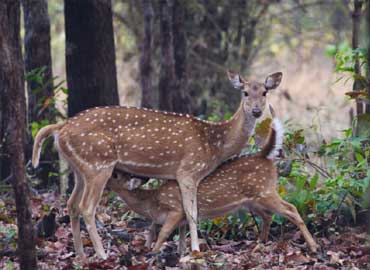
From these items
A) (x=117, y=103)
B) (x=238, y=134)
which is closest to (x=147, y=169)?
(x=238, y=134)

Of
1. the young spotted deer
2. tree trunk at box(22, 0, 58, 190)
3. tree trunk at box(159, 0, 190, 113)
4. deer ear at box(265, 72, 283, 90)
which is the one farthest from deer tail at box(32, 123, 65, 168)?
tree trunk at box(159, 0, 190, 113)

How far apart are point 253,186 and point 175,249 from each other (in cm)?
100

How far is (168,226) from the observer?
8.41m

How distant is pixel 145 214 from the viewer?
28.7 feet

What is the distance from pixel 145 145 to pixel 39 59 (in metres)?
3.77

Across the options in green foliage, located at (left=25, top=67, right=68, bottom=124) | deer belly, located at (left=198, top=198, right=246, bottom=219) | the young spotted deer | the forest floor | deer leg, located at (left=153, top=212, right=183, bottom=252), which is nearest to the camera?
the forest floor

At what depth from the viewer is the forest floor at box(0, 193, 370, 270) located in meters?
7.65

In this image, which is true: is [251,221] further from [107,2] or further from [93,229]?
[107,2]

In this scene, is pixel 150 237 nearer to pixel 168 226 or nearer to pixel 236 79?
pixel 168 226

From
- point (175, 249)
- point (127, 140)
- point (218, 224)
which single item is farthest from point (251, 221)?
point (127, 140)

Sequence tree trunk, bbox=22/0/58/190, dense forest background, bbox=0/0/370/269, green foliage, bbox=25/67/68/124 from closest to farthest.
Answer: dense forest background, bbox=0/0/370/269 → green foliage, bbox=25/67/68/124 → tree trunk, bbox=22/0/58/190

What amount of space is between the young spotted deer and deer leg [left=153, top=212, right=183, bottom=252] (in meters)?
0.10

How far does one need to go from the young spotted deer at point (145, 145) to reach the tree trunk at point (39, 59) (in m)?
3.07

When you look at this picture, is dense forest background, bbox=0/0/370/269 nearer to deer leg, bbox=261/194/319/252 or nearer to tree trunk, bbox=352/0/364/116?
tree trunk, bbox=352/0/364/116
